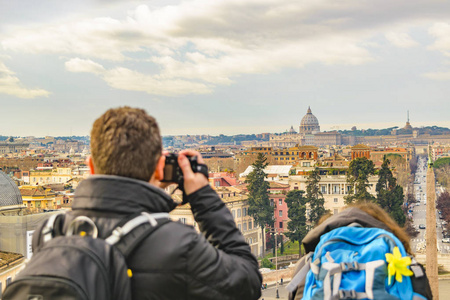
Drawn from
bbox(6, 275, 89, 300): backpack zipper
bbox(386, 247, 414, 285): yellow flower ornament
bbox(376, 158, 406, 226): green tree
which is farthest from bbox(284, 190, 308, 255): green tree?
bbox(6, 275, 89, 300): backpack zipper

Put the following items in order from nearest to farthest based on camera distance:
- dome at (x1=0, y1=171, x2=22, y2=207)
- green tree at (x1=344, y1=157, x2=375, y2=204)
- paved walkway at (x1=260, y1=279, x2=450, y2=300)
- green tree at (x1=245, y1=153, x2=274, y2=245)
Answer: dome at (x1=0, y1=171, x2=22, y2=207) < paved walkway at (x1=260, y1=279, x2=450, y2=300) < green tree at (x1=344, y1=157, x2=375, y2=204) < green tree at (x1=245, y1=153, x2=274, y2=245)

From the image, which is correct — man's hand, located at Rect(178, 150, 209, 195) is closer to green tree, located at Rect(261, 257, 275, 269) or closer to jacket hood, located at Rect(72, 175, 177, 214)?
jacket hood, located at Rect(72, 175, 177, 214)

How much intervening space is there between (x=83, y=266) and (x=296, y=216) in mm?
27601

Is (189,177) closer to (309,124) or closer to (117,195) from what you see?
(117,195)

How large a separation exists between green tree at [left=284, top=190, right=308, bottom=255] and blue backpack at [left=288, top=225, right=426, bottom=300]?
26154 mm

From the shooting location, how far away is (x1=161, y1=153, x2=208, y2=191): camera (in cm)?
149

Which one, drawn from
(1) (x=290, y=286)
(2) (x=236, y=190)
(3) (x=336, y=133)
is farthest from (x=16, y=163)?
(3) (x=336, y=133)

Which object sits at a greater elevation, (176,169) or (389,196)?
(176,169)

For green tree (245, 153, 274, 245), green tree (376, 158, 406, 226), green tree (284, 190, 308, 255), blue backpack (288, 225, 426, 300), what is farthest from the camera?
green tree (245, 153, 274, 245)

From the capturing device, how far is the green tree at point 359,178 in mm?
27891

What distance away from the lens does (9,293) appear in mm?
1210

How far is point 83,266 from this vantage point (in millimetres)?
1203

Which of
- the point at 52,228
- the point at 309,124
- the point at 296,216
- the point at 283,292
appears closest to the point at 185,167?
the point at 52,228

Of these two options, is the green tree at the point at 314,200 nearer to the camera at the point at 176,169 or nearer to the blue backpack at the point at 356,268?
the blue backpack at the point at 356,268
